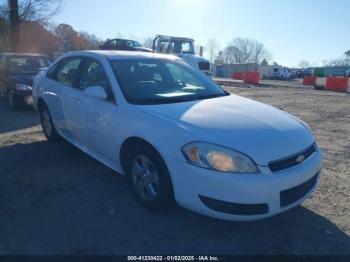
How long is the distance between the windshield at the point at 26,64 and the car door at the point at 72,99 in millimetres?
5418

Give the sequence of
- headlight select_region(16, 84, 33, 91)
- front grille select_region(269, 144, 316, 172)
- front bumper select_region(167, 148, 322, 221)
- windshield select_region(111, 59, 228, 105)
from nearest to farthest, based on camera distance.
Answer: front bumper select_region(167, 148, 322, 221) → front grille select_region(269, 144, 316, 172) → windshield select_region(111, 59, 228, 105) → headlight select_region(16, 84, 33, 91)

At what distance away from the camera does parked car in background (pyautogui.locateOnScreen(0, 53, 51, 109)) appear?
9.17 m

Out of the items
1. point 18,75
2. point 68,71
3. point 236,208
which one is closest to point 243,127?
point 236,208

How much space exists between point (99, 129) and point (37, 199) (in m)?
1.05

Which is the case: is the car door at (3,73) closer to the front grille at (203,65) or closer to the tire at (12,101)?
the tire at (12,101)

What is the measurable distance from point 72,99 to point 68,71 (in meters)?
0.69

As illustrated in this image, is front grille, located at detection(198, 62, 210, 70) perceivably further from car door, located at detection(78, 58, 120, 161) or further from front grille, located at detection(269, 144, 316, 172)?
front grille, located at detection(269, 144, 316, 172)

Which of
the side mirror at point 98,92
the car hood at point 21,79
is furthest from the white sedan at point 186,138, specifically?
the car hood at point 21,79

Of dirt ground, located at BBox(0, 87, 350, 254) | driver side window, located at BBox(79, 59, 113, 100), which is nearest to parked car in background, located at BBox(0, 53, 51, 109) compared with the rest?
dirt ground, located at BBox(0, 87, 350, 254)

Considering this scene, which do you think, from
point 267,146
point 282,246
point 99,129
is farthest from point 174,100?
point 282,246

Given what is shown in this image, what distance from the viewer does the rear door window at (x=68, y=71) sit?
486cm

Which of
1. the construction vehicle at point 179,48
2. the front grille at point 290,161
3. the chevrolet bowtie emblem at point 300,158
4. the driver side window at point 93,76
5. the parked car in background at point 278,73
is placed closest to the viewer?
the front grille at point 290,161

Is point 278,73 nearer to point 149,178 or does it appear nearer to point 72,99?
point 72,99

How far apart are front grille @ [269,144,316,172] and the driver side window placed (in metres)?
1.98
